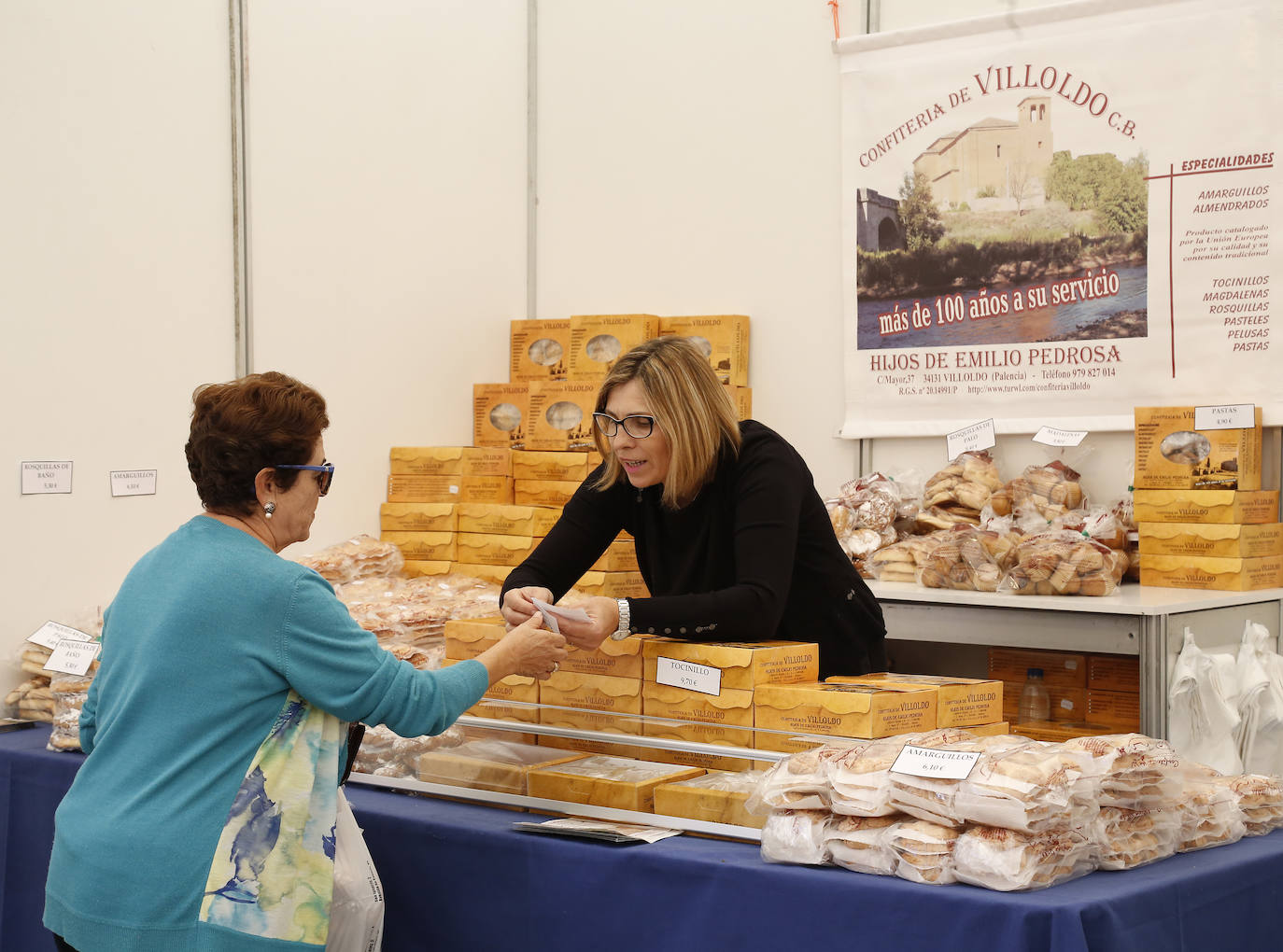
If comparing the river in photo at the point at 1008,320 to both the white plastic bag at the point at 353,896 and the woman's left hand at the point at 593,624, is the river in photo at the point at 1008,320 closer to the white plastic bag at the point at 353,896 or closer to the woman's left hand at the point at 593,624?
the woman's left hand at the point at 593,624

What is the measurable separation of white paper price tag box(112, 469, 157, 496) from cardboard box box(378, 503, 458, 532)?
3.31 feet

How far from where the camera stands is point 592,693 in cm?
244

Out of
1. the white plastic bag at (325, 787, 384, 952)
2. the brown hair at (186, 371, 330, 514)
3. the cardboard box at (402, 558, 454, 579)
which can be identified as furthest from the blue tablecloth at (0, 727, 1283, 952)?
the cardboard box at (402, 558, 454, 579)

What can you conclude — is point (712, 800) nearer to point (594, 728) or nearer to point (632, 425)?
point (594, 728)

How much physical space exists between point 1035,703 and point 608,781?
91.3 inches

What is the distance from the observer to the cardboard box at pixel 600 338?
503 centimetres

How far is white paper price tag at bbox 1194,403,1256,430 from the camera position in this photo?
13.2ft

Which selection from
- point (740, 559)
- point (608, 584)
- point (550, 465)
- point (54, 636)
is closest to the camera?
point (740, 559)

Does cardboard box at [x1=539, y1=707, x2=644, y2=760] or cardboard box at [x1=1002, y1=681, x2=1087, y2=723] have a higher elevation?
cardboard box at [x1=539, y1=707, x2=644, y2=760]

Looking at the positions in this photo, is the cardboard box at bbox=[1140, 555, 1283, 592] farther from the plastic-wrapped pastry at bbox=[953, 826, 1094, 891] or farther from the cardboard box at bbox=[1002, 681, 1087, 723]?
the plastic-wrapped pastry at bbox=[953, 826, 1094, 891]

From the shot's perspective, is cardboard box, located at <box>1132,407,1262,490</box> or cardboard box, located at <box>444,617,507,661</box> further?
cardboard box, located at <box>1132,407,1262,490</box>

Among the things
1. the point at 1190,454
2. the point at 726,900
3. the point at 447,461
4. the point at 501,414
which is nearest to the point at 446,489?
the point at 447,461

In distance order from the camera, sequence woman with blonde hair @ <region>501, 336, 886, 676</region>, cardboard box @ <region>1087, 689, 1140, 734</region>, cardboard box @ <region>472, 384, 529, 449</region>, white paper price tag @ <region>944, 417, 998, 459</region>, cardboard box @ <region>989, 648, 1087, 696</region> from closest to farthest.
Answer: woman with blonde hair @ <region>501, 336, 886, 676</region> → cardboard box @ <region>1087, 689, 1140, 734</region> → cardboard box @ <region>989, 648, 1087, 696</region> → white paper price tag @ <region>944, 417, 998, 459</region> → cardboard box @ <region>472, 384, 529, 449</region>

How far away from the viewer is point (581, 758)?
2348 millimetres
